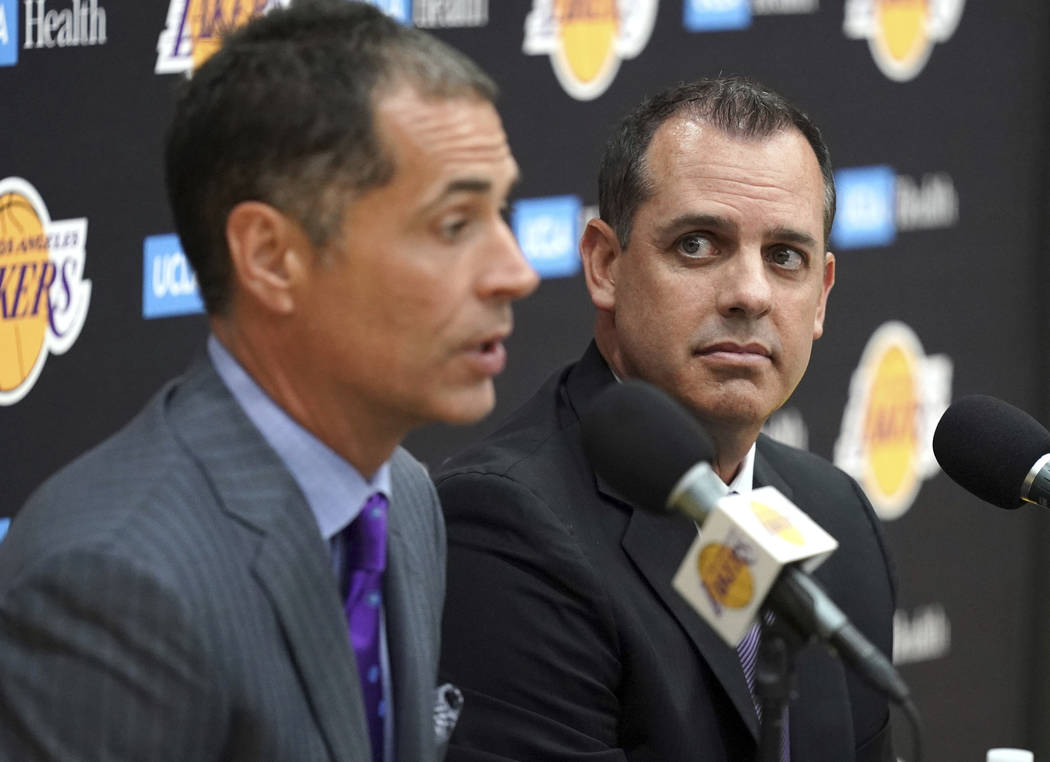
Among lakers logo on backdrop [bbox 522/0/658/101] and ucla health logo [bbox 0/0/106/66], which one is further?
lakers logo on backdrop [bbox 522/0/658/101]

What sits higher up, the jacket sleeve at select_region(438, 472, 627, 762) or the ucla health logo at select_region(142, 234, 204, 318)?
the ucla health logo at select_region(142, 234, 204, 318)

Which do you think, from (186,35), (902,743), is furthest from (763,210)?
(902,743)

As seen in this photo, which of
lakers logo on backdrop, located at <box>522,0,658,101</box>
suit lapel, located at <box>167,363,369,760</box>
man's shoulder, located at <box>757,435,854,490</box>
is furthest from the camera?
lakers logo on backdrop, located at <box>522,0,658,101</box>

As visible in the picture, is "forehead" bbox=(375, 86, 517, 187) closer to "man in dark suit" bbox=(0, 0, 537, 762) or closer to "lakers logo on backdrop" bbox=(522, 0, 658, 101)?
"man in dark suit" bbox=(0, 0, 537, 762)

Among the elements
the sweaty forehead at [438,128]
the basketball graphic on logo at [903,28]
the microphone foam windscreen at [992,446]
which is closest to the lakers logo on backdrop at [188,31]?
the sweaty forehead at [438,128]

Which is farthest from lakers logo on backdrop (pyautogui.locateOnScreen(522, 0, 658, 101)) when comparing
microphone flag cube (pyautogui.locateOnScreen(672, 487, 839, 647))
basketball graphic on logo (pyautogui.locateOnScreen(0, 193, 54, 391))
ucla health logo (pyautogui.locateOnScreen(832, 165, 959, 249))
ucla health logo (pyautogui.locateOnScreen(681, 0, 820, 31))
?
microphone flag cube (pyautogui.locateOnScreen(672, 487, 839, 647))

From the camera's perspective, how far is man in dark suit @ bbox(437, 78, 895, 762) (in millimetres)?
1860

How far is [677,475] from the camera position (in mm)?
1305

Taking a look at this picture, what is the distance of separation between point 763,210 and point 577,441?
368mm

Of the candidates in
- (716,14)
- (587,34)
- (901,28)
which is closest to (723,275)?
(587,34)

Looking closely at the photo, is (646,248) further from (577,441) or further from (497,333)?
(497,333)

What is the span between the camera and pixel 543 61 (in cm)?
294

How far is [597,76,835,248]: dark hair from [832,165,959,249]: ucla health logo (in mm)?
1324

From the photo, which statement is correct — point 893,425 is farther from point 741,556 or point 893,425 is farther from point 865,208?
point 741,556
